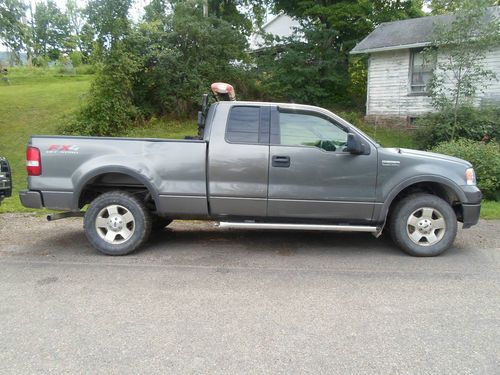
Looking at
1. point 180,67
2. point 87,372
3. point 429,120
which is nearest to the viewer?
point 87,372

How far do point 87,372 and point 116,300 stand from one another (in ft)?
3.88

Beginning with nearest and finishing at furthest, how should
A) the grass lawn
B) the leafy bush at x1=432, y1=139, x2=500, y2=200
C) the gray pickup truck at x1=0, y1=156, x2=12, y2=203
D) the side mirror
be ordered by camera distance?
the side mirror → the gray pickup truck at x1=0, y1=156, x2=12, y2=203 → the leafy bush at x1=432, y1=139, x2=500, y2=200 → the grass lawn

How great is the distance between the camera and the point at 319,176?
5.18 m

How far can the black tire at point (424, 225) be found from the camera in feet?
17.2

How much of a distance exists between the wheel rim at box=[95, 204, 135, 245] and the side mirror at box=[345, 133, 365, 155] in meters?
2.85

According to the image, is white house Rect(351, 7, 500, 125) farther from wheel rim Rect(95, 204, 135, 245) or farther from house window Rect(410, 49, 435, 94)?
wheel rim Rect(95, 204, 135, 245)

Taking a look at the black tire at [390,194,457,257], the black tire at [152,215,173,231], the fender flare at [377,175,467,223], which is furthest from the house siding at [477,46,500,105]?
the black tire at [152,215,173,231]

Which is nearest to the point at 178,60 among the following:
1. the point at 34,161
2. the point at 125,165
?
the point at 34,161

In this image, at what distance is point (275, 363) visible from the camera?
2.93 metres

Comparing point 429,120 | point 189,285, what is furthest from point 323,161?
point 429,120

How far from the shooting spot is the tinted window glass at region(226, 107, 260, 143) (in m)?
5.29

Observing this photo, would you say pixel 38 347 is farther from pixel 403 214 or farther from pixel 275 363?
pixel 403 214

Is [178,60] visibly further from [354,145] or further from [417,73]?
[354,145]

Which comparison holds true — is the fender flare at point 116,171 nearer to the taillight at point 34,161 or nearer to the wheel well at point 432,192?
the taillight at point 34,161
